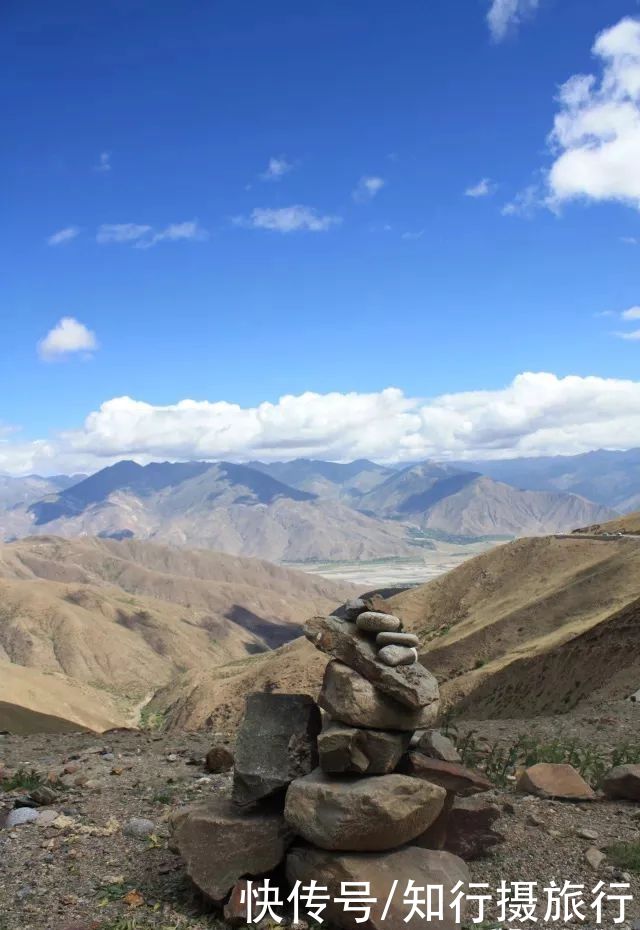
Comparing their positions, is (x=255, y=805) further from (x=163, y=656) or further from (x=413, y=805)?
(x=163, y=656)

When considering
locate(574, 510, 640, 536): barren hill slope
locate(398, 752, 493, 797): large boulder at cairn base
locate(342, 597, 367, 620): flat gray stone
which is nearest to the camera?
locate(398, 752, 493, 797): large boulder at cairn base

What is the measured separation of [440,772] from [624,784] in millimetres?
4638

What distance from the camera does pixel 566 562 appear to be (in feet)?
248

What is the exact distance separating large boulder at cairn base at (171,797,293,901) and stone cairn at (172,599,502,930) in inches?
0.6

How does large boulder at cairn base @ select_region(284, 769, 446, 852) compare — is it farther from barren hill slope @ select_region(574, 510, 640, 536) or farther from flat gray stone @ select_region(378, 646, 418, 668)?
barren hill slope @ select_region(574, 510, 640, 536)

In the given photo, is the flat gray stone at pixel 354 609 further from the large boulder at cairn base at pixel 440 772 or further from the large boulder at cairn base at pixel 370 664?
the large boulder at cairn base at pixel 440 772

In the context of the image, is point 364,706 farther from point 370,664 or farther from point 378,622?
point 378,622

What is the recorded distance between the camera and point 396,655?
10633 millimetres

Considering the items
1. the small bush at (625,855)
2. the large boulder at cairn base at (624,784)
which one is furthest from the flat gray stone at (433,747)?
the large boulder at cairn base at (624,784)

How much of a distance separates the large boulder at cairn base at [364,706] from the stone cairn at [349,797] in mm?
18

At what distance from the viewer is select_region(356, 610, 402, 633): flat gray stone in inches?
439

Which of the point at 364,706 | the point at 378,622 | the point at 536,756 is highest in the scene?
the point at 378,622

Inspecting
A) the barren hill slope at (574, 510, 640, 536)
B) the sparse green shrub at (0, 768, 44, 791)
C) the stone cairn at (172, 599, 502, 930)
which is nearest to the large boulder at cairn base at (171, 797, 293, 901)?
the stone cairn at (172, 599, 502, 930)

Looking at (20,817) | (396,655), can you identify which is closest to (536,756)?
Result: (396,655)
